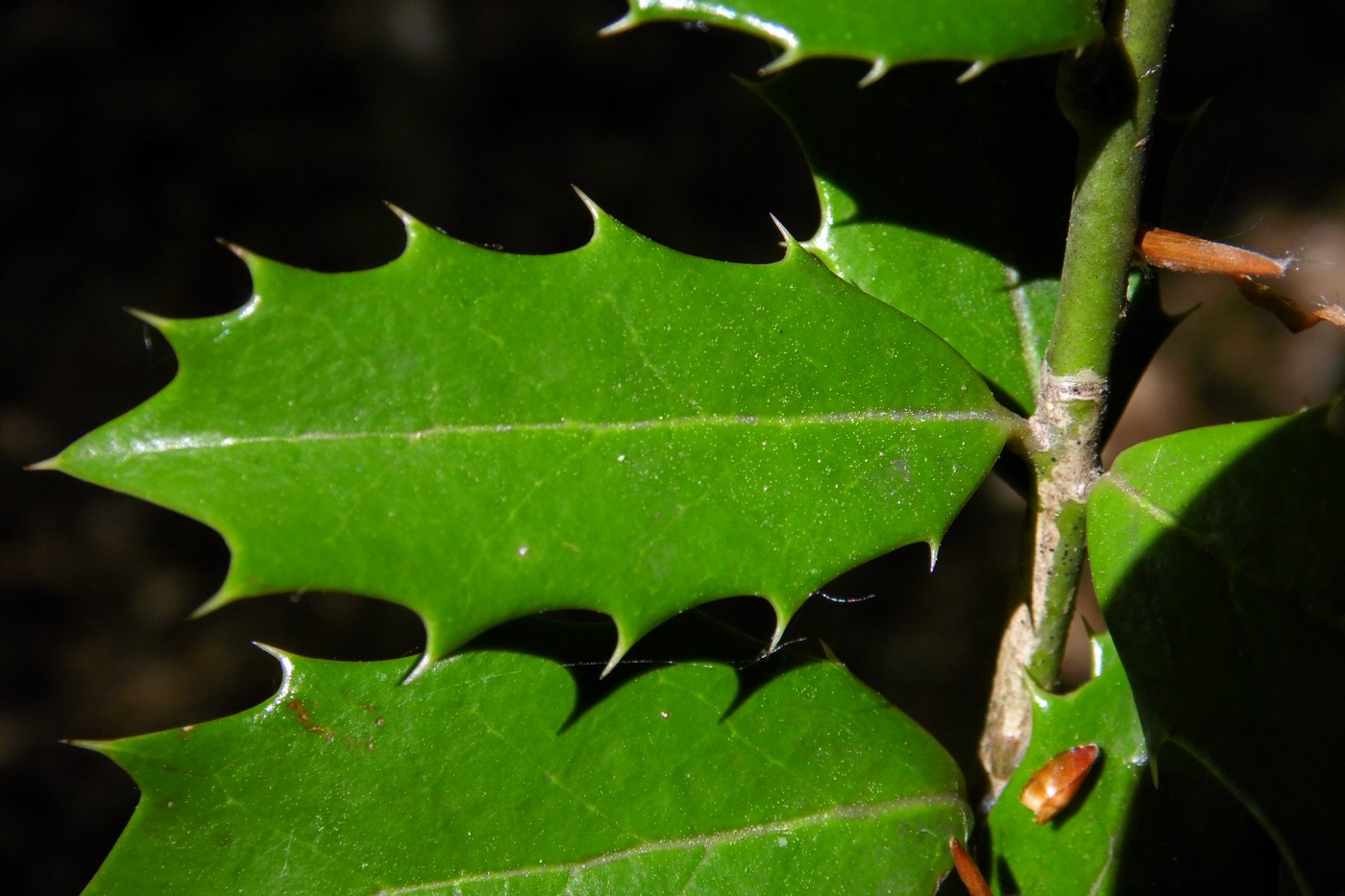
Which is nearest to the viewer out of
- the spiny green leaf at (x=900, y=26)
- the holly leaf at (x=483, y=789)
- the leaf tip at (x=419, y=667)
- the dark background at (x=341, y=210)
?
the spiny green leaf at (x=900, y=26)

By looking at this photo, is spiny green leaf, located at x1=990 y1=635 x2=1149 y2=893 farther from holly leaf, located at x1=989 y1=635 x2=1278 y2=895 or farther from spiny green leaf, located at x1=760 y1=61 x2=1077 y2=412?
spiny green leaf, located at x1=760 y1=61 x2=1077 y2=412

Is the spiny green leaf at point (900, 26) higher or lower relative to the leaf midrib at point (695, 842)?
higher

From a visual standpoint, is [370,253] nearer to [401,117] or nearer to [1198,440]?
[401,117]

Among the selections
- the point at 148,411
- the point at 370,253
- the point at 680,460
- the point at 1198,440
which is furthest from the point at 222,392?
the point at 370,253

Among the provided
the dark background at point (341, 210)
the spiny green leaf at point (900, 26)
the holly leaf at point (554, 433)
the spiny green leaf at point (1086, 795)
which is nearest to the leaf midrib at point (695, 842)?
the spiny green leaf at point (1086, 795)

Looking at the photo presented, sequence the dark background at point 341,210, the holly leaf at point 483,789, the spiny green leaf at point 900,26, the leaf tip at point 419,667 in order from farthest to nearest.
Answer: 1. the dark background at point 341,210
2. the holly leaf at point 483,789
3. the leaf tip at point 419,667
4. the spiny green leaf at point 900,26

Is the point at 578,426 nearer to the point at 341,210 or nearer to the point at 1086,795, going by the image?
the point at 1086,795

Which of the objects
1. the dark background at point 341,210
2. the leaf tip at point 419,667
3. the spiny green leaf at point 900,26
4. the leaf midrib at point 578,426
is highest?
the spiny green leaf at point 900,26

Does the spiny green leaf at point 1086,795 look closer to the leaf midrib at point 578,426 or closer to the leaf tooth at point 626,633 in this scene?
the leaf midrib at point 578,426
